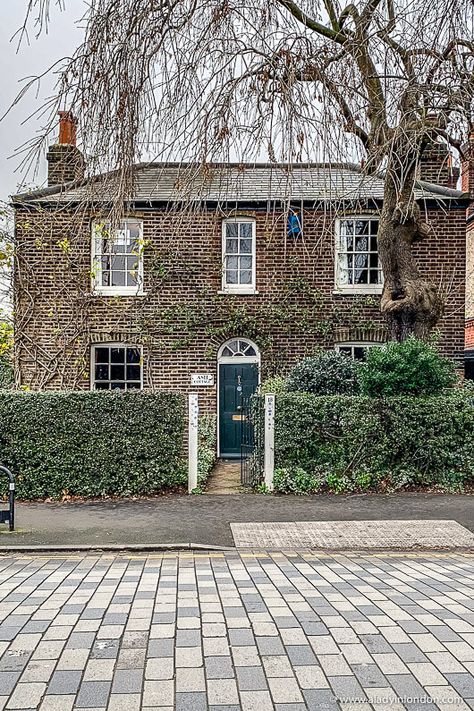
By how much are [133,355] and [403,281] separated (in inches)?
265

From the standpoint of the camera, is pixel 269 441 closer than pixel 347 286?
Yes

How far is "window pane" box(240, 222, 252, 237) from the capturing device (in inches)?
606

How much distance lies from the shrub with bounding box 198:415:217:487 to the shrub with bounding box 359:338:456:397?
3114mm

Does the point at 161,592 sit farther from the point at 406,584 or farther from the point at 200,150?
the point at 200,150

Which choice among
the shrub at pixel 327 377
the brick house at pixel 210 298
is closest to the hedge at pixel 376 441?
the shrub at pixel 327 377

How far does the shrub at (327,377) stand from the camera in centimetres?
1191

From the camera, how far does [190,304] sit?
49.8ft

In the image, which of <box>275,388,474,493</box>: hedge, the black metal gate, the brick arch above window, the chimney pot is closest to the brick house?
the brick arch above window

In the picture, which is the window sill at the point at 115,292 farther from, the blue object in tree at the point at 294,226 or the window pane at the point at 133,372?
the blue object in tree at the point at 294,226

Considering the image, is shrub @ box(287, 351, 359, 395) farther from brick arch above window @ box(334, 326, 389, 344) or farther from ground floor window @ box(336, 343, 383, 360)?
ground floor window @ box(336, 343, 383, 360)

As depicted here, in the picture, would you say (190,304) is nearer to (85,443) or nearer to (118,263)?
(118,263)

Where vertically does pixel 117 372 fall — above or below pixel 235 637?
above

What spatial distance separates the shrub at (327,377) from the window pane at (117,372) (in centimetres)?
485

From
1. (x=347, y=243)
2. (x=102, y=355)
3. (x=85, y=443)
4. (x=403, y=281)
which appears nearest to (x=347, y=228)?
(x=347, y=243)
